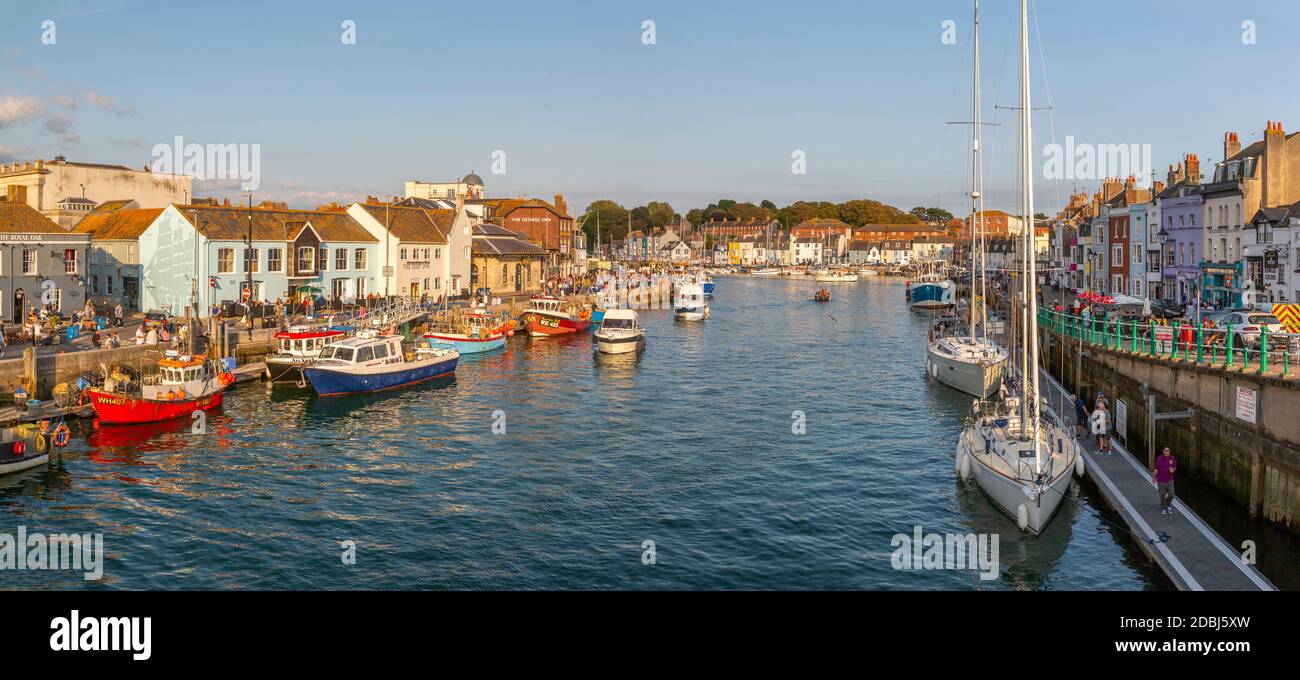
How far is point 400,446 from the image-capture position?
118ft

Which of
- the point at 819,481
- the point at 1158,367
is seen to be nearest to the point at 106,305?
the point at 819,481

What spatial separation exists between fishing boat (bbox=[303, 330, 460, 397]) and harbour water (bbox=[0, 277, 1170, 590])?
2.86ft

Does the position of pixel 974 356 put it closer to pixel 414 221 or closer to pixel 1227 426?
pixel 1227 426

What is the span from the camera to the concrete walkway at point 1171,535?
61.3 ft

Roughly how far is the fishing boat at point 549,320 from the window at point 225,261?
21.0m

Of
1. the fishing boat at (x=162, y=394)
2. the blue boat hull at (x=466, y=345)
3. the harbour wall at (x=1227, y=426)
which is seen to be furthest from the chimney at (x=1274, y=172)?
the fishing boat at (x=162, y=394)

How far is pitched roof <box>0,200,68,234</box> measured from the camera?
49.1m

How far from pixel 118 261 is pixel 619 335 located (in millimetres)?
32162

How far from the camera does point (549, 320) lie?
245 feet

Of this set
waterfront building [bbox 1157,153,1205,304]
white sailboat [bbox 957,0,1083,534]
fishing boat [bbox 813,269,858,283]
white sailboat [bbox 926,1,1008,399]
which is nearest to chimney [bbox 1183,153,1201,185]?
waterfront building [bbox 1157,153,1205,304]

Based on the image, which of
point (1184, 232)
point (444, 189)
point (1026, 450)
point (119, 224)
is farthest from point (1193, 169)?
point (444, 189)

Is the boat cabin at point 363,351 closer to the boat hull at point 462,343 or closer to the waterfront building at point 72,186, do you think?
the boat hull at point 462,343
